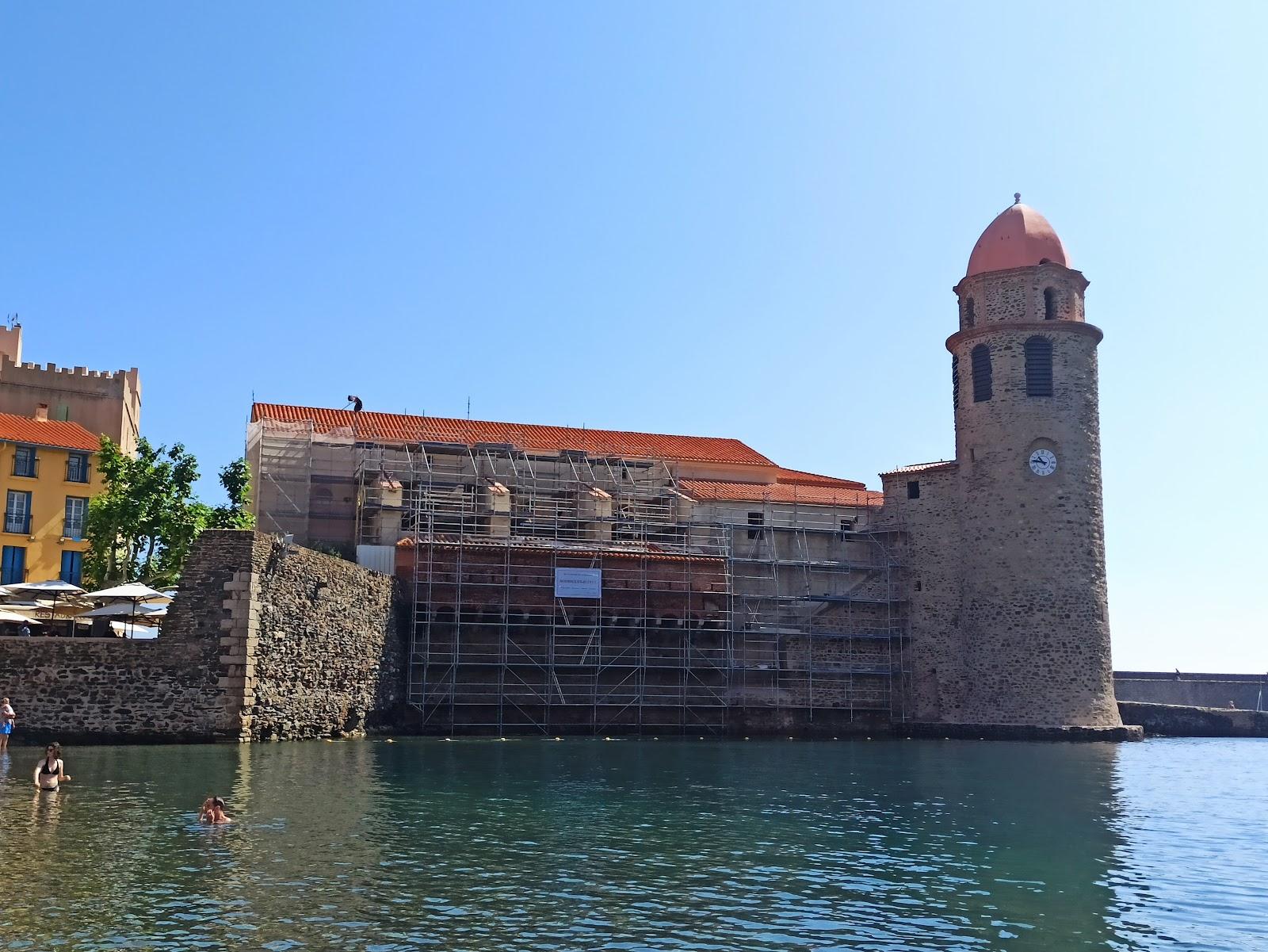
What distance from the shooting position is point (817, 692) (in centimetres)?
4569

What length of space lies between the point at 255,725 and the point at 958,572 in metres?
28.1

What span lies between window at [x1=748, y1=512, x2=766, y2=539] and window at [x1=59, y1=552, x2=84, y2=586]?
1004 inches

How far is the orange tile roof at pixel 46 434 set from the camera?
150 feet

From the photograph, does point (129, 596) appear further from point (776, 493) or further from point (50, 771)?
point (776, 493)

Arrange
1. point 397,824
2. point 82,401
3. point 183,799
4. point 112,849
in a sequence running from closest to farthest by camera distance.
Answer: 1. point 112,849
2. point 397,824
3. point 183,799
4. point 82,401

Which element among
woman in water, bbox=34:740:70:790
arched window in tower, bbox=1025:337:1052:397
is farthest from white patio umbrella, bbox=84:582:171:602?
arched window in tower, bbox=1025:337:1052:397

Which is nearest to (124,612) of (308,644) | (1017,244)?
(308,644)

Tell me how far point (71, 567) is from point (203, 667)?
22.4 m

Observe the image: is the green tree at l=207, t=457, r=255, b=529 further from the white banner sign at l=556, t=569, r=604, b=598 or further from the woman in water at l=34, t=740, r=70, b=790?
the woman in water at l=34, t=740, r=70, b=790

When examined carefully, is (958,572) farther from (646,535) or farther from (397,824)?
(397,824)

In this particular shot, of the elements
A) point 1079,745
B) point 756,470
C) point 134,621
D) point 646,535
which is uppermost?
point 756,470

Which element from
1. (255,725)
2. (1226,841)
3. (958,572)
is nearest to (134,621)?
(255,725)

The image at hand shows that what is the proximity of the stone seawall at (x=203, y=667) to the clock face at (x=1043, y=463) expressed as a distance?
1062 inches

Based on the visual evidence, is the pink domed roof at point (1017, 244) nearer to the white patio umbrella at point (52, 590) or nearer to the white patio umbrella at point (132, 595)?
the white patio umbrella at point (132, 595)
